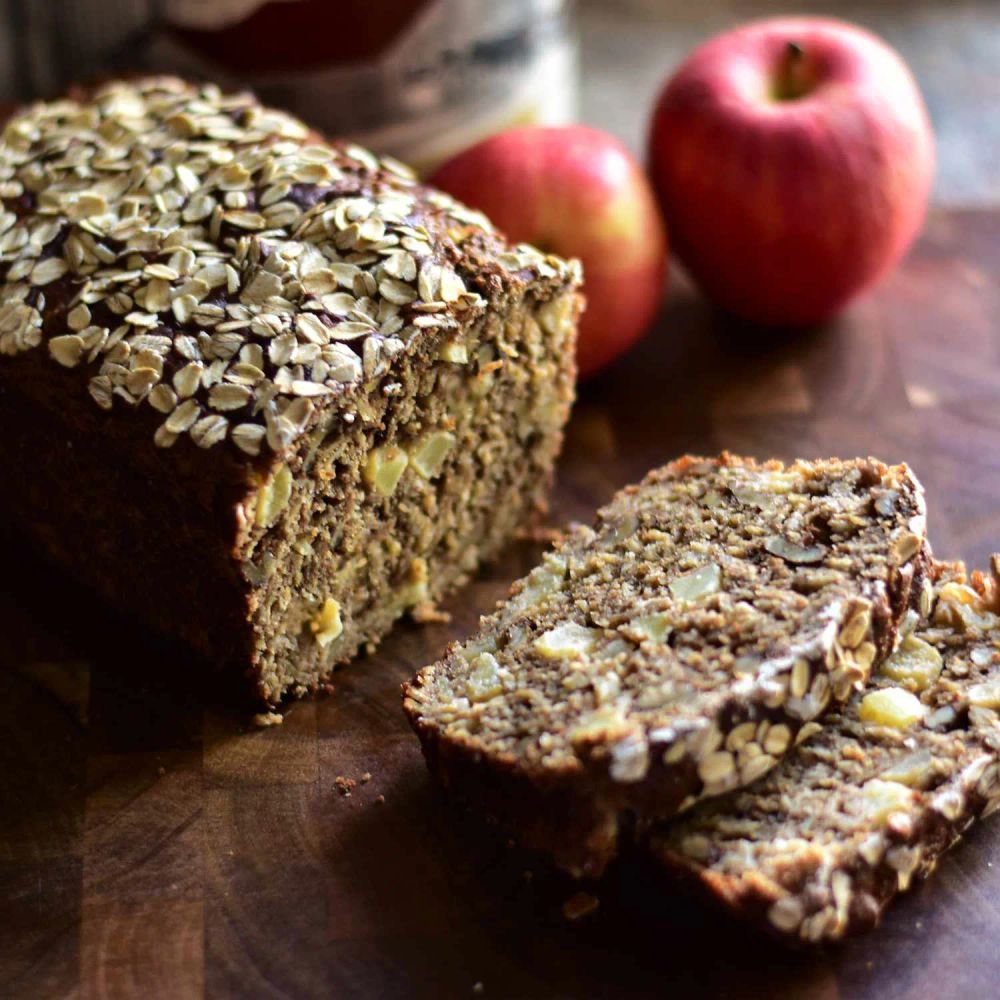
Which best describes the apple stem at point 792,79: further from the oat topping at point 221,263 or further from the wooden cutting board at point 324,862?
the oat topping at point 221,263

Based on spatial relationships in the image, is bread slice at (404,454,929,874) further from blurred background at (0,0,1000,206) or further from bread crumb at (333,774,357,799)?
blurred background at (0,0,1000,206)

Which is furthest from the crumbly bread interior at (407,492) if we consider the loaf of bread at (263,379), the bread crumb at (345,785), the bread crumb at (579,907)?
the bread crumb at (579,907)

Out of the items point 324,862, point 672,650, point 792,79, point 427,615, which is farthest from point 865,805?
point 792,79

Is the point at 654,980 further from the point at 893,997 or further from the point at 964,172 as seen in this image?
the point at 964,172

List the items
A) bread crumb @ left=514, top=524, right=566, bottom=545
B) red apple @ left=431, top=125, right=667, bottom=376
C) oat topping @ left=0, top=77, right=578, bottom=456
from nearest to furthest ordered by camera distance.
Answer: oat topping @ left=0, top=77, right=578, bottom=456 → bread crumb @ left=514, top=524, right=566, bottom=545 → red apple @ left=431, top=125, right=667, bottom=376

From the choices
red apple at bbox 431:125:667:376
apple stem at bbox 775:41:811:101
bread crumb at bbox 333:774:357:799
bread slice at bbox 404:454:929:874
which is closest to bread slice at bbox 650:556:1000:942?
bread slice at bbox 404:454:929:874

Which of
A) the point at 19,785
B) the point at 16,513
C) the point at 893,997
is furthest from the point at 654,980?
the point at 16,513
